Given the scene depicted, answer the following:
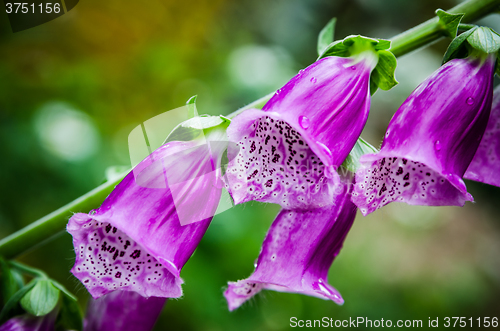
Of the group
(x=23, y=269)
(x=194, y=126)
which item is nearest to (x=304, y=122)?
(x=194, y=126)

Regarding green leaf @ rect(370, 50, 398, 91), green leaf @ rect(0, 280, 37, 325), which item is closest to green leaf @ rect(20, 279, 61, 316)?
green leaf @ rect(0, 280, 37, 325)

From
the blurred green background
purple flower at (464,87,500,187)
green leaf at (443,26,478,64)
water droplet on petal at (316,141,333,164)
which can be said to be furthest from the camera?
the blurred green background

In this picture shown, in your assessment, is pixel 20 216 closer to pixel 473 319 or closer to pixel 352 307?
pixel 352 307

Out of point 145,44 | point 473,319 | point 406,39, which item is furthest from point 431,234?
point 406,39

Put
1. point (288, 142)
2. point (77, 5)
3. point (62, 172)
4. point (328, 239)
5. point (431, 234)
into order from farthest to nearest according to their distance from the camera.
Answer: point (431, 234) < point (77, 5) < point (62, 172) < point (328, 239) < point (288, 142)

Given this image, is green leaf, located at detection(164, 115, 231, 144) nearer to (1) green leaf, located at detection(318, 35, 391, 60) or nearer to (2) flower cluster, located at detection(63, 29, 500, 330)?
(2) flower cluster, located at detection(63, 29, 500, 330)

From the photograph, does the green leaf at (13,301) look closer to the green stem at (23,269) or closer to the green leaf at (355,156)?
the green stem at (23,269)

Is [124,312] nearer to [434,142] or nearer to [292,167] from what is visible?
[292,167]
